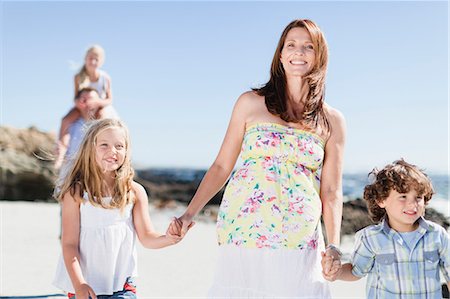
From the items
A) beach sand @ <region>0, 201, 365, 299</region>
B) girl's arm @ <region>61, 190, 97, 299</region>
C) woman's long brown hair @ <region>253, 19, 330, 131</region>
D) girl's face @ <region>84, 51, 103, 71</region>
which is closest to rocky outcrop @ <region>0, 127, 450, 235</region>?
beach sand @ <region>0, 201, 365, 299</region>

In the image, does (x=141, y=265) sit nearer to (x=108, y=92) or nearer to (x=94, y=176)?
(x=108, y=92)

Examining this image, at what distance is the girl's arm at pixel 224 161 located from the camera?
9.20 ft

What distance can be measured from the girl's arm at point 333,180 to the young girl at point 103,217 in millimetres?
658

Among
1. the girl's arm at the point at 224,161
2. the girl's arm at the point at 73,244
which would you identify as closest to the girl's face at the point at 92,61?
the girl's arm at the point at 73,244

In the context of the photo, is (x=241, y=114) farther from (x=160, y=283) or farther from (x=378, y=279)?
(x=160, y=283)

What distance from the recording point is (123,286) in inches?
116

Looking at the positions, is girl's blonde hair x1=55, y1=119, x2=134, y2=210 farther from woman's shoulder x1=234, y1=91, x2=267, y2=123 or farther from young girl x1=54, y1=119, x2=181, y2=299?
woman's shoulder x1=234, y1=91, x2=267, y2=123

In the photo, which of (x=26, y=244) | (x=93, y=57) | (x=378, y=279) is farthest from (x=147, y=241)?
(x=26, y=244)

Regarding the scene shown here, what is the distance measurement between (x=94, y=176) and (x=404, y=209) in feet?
4.41

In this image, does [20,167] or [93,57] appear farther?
[20,167]

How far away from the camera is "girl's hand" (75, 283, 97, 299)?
2.78 metres

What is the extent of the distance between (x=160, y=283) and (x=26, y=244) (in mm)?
2158

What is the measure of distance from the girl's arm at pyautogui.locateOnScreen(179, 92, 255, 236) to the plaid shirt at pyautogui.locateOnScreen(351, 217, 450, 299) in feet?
2.20

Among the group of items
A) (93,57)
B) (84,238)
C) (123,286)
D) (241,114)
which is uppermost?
(93,57)
